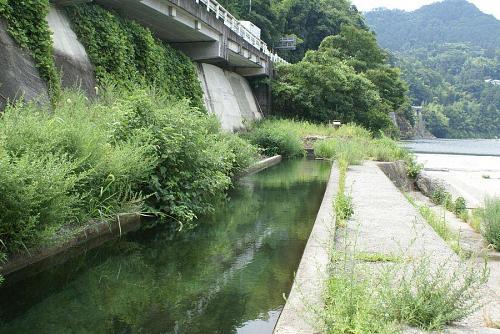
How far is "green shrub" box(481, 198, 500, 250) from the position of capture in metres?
6.19

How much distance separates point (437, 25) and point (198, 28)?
178642 mm

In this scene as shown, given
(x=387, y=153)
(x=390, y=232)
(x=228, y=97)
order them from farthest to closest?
(x=228, y=97)
(x=387, y=153)
(x=390, y=232)

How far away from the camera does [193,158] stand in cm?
765

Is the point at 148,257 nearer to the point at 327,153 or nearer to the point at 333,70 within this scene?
the point at 327,153

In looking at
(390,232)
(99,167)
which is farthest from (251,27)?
(390,232)

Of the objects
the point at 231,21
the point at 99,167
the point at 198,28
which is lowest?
the point at 99,167

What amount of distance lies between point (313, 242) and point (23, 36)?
8022mm

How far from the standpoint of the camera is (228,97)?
85.6 feet

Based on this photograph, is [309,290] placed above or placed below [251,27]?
below

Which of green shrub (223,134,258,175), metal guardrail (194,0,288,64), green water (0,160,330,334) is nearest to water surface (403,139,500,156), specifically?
metal guardrail (194,0,288,64)

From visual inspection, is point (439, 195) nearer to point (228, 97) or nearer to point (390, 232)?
point (390, 232)

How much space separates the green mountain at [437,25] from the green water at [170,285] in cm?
16407

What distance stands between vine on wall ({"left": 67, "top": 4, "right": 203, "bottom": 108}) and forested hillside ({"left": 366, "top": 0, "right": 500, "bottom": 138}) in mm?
89689

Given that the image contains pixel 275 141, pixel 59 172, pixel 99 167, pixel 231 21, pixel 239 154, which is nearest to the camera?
pixel 59 172
